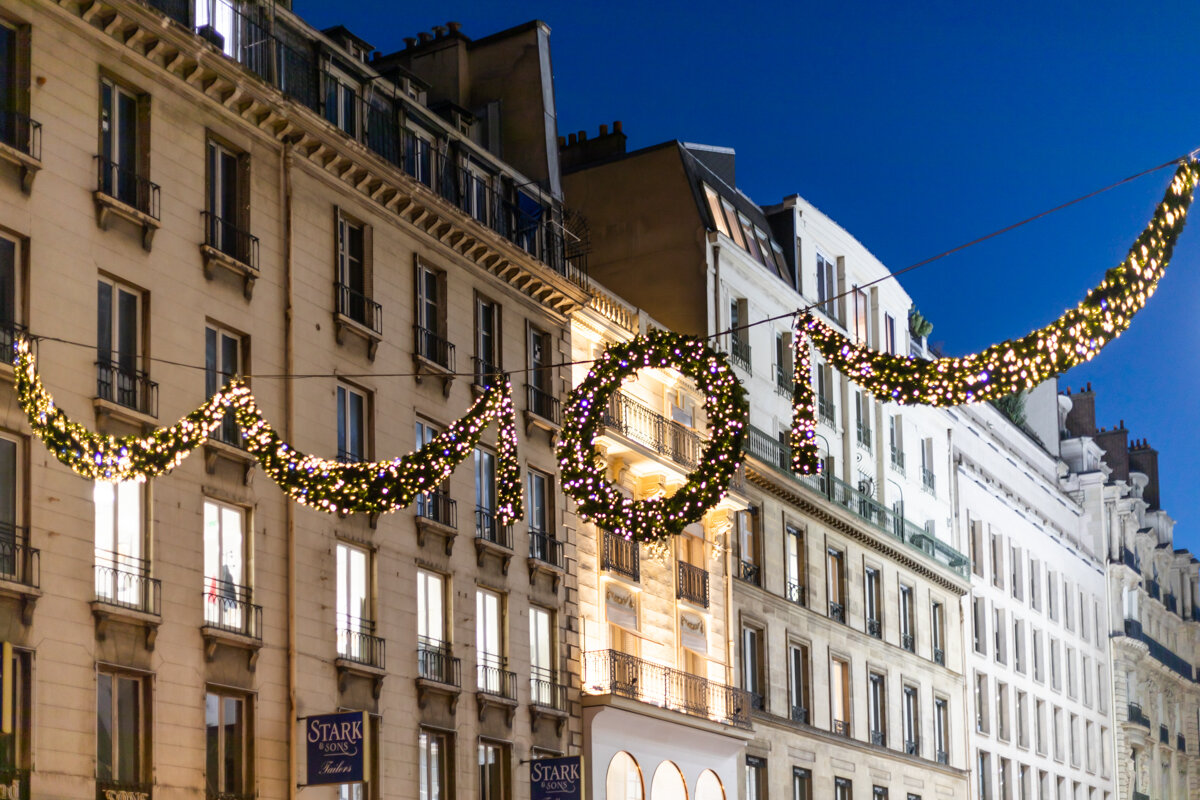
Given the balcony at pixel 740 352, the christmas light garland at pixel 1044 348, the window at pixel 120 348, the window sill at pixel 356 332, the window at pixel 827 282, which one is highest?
the window at pixel 827 282

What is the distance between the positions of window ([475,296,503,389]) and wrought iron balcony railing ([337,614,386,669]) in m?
6.59

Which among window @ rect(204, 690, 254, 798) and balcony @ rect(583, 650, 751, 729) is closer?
window @ rect(204, 690, 254, 798)

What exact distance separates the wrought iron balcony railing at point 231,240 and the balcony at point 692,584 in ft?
55.3

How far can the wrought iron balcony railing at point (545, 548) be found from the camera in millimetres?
39781

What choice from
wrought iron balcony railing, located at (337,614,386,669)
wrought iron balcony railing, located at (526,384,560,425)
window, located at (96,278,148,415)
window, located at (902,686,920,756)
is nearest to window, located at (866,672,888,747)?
window, located at (902,686,920,756)

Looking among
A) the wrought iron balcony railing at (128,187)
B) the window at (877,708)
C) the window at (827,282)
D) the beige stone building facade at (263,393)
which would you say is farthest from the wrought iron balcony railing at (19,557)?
the window at (827,282)

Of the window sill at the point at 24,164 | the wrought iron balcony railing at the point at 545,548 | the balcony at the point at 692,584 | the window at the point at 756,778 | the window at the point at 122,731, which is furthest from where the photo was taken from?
the window at the point at 756,778

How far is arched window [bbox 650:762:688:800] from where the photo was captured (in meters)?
43.7

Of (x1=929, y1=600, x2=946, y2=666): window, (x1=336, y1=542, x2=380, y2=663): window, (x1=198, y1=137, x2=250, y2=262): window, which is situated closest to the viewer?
(x1=198, y1=137, x2=250, y2=262): window

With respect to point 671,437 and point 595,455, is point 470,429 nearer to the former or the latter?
point 595,455

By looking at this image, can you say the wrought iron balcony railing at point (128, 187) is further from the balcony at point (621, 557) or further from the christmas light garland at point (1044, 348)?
the balcony at point (621, 557)

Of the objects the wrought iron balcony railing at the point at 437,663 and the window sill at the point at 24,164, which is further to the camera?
the wrought iron balcony railing at the point at 437,663

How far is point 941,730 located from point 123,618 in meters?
38.9

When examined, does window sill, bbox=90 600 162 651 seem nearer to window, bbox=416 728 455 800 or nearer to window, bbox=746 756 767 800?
window, bbox=416 728 455 800
